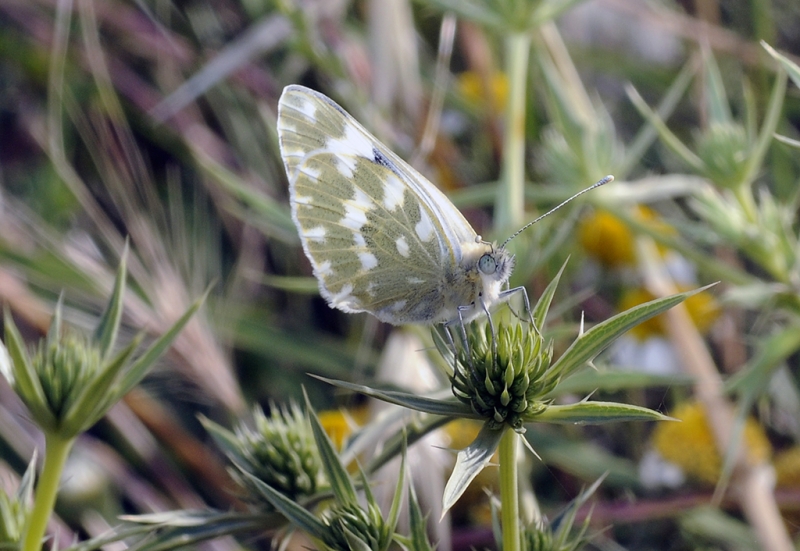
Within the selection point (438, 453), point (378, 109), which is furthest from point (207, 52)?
point (438, 453)

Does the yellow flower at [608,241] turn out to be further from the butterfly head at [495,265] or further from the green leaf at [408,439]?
the green leaf at [408,439]

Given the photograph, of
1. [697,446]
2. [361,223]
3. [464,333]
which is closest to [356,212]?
[361,223]

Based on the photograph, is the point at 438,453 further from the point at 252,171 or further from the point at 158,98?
the point at 158,98

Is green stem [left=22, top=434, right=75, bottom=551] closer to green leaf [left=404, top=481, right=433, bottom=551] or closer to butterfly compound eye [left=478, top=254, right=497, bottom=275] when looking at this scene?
green leaf [left=404, top=481, right=433, bottom=551]

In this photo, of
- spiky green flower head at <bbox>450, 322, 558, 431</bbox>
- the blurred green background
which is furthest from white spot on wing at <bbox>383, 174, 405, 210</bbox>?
spiky green flower head at <bbox>450, 322, 558, 431</bbox>

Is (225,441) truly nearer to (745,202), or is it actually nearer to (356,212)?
(356,212)
